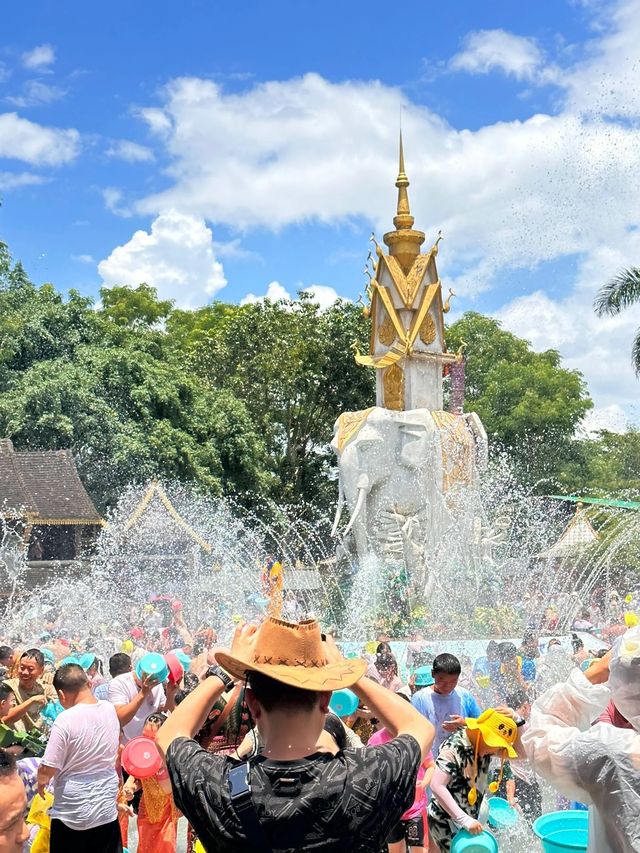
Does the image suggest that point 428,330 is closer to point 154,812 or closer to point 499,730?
point 154,812

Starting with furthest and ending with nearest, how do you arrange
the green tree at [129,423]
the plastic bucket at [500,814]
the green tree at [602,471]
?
the green tree at [602,471] → the green tree at [129,423] → the plastic bucket at [500,814]

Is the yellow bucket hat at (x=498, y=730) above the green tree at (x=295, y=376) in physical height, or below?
below

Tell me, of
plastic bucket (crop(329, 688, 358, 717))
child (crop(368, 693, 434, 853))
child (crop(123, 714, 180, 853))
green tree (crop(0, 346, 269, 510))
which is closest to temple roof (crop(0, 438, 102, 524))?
green tree (crop(0, 346, 269, 510))

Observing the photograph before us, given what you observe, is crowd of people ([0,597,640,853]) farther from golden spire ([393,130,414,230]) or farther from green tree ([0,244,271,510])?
green tree ([0,244,271,510])

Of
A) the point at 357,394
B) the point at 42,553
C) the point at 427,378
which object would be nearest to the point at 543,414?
the point at 357,394

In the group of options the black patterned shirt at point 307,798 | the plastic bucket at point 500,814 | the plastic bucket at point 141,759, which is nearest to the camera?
the black patterned shirt at point 307,798

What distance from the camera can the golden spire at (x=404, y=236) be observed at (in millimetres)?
20375

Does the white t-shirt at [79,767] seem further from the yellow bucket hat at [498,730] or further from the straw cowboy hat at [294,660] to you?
the straw cowboy hat at [294,660]

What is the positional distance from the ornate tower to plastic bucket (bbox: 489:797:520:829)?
15.3 metres

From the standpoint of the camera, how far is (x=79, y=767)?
4340 millimetres

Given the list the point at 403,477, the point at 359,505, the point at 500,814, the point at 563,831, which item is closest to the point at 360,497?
the point at 359,505

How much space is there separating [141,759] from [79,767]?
0.47m

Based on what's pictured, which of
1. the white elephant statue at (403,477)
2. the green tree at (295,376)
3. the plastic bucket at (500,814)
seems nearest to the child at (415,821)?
the plastic bucket at (500,814)

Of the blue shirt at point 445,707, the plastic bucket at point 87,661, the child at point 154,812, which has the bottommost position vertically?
the child at point 154,812
